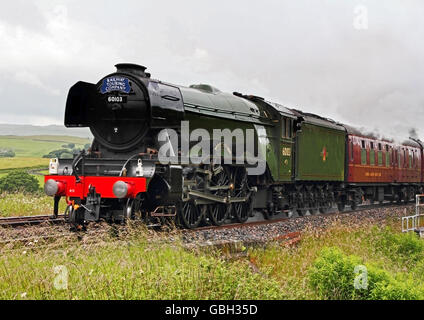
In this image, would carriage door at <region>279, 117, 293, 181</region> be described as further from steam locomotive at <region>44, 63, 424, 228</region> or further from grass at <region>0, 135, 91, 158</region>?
grass at <region>0, 135, 91, 158</region>

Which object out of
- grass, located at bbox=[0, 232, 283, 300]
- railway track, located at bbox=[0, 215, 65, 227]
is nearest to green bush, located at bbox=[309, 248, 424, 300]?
grass, located at bbox=[0, 232, 283, 300]

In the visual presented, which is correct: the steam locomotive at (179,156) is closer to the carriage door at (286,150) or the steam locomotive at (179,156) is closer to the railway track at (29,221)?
the carriage door at (286,150)

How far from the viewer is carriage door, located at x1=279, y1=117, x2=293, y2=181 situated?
15.6 m

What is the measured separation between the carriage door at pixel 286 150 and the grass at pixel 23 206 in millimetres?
7265

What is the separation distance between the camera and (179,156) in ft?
37.1

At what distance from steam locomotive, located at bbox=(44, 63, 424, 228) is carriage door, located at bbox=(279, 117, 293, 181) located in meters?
0.03

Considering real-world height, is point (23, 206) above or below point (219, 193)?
below

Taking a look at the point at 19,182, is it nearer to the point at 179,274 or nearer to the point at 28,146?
the point at 179,274

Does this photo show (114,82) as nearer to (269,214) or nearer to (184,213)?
(184,213)

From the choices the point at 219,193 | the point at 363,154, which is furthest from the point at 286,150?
the point at 363,154

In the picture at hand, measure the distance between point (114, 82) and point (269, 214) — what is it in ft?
24.3

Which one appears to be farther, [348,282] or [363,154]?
[363,154]

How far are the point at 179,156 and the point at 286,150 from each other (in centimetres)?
559
